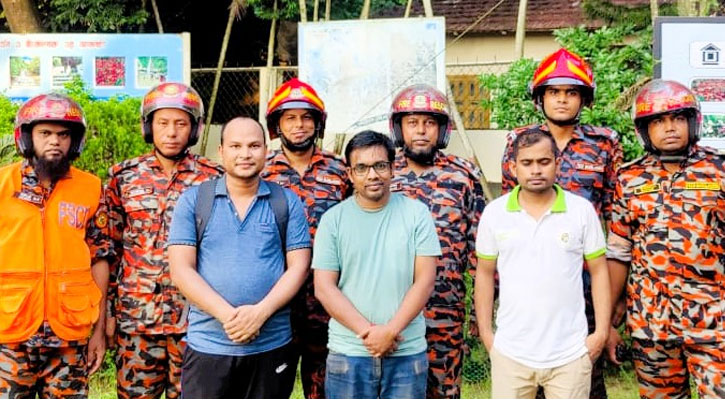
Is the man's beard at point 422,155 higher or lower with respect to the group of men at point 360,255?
higher

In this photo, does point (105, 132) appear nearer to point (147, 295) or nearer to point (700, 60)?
point (147, 295)

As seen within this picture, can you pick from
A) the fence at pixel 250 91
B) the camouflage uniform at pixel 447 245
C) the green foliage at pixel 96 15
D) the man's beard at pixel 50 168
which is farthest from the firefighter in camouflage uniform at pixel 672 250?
the green foliage at pixel 96 15

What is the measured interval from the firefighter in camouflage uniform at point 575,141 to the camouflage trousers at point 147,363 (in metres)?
2.05

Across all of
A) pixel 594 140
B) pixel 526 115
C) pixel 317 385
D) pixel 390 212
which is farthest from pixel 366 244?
pixel 526 115

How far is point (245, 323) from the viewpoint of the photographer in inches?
145

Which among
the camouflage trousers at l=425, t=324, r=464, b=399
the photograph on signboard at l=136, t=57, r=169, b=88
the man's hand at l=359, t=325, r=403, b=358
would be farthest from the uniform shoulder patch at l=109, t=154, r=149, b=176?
the photograph on signboard at l=136, t=57, r=169, b=88

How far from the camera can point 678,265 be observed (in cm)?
410

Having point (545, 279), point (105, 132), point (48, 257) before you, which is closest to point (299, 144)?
point (48, 257)

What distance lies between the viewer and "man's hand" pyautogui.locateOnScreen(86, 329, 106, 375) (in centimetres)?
445

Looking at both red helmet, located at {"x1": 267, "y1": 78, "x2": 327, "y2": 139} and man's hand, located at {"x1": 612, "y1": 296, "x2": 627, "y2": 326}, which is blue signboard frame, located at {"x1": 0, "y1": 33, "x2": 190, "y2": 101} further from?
man's hand, located at {"x1": 612, "y1": 296, "x2": 627, "y2": 326}

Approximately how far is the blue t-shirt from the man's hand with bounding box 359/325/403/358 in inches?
17.0

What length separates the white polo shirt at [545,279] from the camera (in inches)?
147

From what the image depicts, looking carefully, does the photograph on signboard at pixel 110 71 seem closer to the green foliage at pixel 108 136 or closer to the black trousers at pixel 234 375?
the green foliage at pixel 108 136

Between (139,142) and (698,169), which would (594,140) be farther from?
(139,142)
